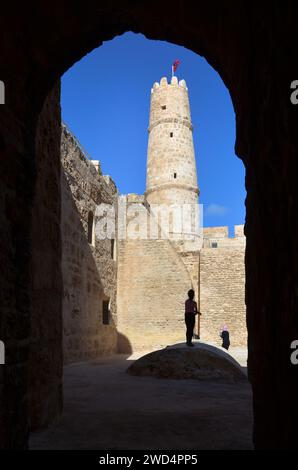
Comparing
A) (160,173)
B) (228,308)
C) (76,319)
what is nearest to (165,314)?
(228,308)

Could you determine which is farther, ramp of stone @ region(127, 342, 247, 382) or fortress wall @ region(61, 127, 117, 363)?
fortress wall @ region(61, 127, 117, 363)

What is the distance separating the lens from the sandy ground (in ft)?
11.7

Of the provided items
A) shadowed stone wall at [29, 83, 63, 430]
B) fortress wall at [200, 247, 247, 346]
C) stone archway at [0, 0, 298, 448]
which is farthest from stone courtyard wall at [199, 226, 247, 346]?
stone archway at [0, 0, 298, 448]

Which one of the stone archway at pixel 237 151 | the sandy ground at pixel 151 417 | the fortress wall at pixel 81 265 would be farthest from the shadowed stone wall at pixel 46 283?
the fortress wall at pixel 81 265

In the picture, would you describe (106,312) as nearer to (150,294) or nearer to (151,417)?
(150,294)

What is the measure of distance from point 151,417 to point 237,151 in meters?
2.79

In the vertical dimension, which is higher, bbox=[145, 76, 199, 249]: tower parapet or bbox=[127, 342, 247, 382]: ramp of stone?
bbox=[145, 76, 199, 249]: tower parapet

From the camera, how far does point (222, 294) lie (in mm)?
19469

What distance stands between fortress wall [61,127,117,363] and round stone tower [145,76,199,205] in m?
11.2

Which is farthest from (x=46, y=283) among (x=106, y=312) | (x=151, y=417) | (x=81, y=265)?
(x=106, y=312)

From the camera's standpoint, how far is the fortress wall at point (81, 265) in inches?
457

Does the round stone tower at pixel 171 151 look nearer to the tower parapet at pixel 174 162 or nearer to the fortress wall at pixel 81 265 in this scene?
the tower parapet at pixel 174 162

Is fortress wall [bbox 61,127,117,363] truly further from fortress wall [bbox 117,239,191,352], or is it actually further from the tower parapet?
the tower parapet

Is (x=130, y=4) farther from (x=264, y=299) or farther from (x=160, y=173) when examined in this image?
(x=160, y=173)
